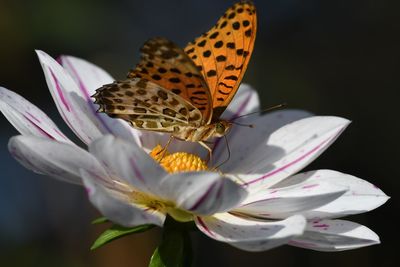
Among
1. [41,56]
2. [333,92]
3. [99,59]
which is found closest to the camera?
[41,56]

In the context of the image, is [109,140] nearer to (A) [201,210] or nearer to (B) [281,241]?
(A) [201,210]

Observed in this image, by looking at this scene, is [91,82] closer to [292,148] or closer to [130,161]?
[292,148]

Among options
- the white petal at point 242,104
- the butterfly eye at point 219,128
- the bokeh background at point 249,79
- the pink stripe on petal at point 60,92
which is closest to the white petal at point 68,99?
the pink stripe on petal at point 60,92

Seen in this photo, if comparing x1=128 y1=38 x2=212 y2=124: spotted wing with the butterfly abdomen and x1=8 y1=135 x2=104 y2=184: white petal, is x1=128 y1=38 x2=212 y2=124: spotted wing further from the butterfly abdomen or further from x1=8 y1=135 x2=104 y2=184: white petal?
x1=8 y1=135 x2=104 y2=184: white petal

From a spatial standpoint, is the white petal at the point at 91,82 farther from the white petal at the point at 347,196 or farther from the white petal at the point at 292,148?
the white petal at the point at 347,196

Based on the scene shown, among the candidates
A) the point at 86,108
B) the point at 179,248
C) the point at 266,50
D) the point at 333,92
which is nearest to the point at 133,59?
the point at 266,50

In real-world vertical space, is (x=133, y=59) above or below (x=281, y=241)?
below

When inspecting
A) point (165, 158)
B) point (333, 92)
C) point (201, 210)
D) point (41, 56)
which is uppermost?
point (41, 56)

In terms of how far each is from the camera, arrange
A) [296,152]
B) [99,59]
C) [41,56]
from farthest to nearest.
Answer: [99,59] < [296,152] < [41,56]
